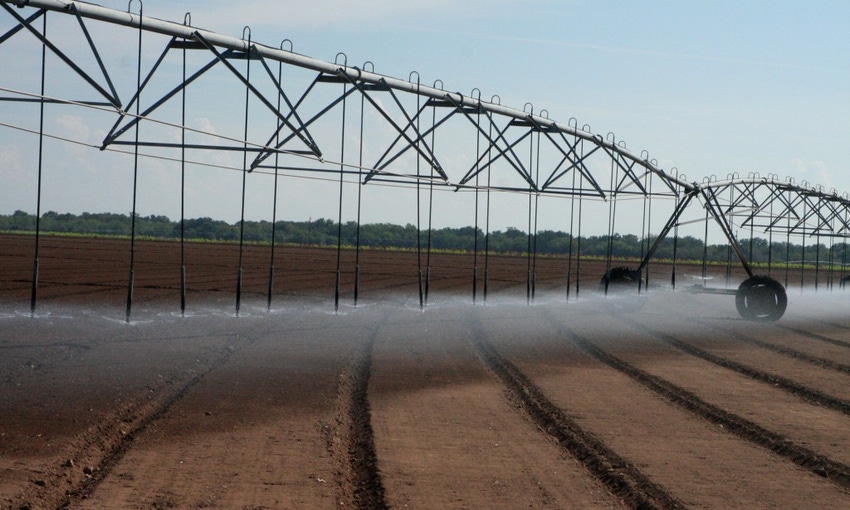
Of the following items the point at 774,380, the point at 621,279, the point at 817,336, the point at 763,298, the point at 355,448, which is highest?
the point at 621,279

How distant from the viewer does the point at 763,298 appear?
25078 mm

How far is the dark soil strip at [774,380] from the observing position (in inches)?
517

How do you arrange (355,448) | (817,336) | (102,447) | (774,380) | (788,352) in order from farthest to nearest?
(817,336) → (788,352) → (774,380) → (355,448) → (102,447)

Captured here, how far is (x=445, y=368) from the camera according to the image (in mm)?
14859

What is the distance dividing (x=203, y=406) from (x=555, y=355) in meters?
7.40

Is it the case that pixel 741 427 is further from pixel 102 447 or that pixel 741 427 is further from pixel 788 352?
pixel 788 352

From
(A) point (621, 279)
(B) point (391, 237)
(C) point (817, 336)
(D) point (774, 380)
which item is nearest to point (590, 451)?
(D) point (774, 380)

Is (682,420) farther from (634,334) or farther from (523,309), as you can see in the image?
(523,309)

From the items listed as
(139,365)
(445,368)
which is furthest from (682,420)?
(139,365)

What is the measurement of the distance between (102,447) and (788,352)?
1380 cm

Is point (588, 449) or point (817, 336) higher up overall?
point (817, 336)

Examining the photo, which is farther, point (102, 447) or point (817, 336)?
point (817, 336)

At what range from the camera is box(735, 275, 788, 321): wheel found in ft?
81.7

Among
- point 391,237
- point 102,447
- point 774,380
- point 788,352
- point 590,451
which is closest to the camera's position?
point 102,447
